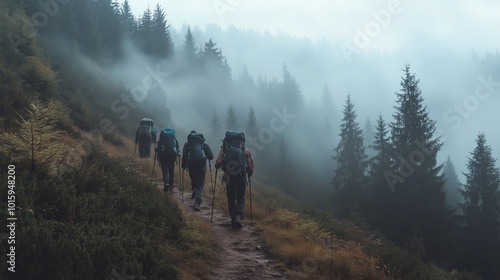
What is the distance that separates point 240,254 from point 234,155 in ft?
8.12

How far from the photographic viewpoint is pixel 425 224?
1079 inches

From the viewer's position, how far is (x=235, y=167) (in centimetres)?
901

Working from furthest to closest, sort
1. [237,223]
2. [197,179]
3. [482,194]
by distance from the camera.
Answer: [482,194] < [197,179] < [237,223]

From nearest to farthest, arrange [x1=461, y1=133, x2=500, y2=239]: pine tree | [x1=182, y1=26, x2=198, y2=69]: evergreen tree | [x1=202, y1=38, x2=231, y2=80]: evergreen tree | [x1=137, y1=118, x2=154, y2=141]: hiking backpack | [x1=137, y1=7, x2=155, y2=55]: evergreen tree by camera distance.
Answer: [x1=137, y1=118, x2=154, y2=141]: hiking backpack < [x1=461, y1=133, x2=500, y2=239]: pine tree < [x1=137, y1=7, x2=155, y2=55]: evergreen tree < [x1=182, y1=26, x2=198, y2=69]: evergreen tree < [x1=202, y1=38, x2=231, y2=80]: evergreen tree

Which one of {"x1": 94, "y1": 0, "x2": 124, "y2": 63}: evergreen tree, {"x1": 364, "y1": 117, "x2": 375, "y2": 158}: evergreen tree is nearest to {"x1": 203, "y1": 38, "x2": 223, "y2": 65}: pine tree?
{"x1": 94, "y1": 0, "x2": 124, "y2": 63}: evergreen tree

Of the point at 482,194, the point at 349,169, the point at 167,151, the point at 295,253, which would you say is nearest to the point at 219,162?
the point at 295,253

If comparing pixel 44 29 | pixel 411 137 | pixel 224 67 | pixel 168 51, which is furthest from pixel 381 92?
pixel 44 29

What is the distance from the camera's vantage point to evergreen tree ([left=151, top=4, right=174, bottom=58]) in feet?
189

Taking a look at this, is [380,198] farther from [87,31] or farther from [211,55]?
[211,55]

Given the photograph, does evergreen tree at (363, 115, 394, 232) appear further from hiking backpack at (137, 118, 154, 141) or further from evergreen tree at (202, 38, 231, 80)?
evergreen tree at (202, 38, 231, 80)

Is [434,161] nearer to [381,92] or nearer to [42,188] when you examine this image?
[42,188]

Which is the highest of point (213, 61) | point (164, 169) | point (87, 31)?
point (213, 61)

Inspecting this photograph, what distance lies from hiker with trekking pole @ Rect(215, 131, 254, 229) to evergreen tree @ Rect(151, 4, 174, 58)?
51.5 meters

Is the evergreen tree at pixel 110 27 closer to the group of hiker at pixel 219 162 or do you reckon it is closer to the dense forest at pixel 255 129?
the dense forest at pixel 255 129
